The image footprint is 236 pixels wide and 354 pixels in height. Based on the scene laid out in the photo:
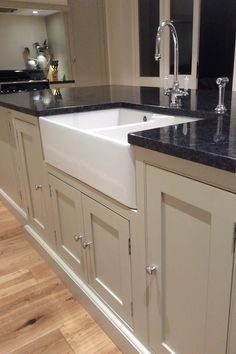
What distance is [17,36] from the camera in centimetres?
432

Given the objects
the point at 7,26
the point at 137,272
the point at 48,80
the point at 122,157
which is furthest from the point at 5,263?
the point at 7,26

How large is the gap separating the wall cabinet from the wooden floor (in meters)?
0.18

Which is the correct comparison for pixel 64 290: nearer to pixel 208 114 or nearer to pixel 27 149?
pixel 27 149

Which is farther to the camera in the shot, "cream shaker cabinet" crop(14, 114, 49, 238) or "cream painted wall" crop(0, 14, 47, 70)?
"cream painted wall" crop(0, 14, 47, 70)

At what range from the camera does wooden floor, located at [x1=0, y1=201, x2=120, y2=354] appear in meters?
1.36

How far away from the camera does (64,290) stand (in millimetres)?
1717

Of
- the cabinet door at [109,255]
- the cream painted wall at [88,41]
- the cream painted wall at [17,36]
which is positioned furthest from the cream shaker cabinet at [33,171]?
the cream painted wall at [17,36]

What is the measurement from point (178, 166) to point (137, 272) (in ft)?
1.54

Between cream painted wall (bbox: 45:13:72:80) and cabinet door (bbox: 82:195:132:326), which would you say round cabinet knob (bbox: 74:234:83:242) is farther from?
cream painted wall (bbox: 45:13:72:80)

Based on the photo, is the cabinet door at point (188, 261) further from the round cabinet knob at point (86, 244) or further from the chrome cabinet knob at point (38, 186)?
Result: the chrome cabinet knob at point (38, 186)

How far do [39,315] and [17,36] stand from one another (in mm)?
3970

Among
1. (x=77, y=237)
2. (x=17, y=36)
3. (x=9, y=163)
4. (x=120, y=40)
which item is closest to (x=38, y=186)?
(x=77, y=237)

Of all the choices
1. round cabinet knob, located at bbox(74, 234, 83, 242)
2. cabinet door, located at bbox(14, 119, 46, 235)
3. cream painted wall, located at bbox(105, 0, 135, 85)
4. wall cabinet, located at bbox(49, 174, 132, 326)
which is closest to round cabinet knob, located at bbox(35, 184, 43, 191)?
cabinet door, located at bbox(14, 119, 46, 235)

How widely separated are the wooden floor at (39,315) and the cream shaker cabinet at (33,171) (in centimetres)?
26
